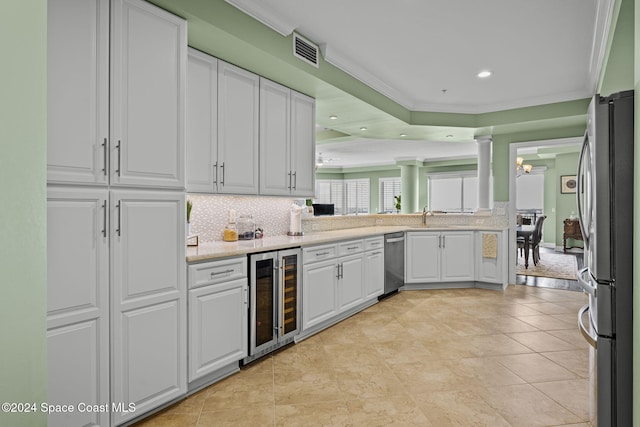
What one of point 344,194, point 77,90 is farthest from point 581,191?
point 344,194

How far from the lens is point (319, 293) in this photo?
339cm

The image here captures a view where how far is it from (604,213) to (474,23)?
6.55ft

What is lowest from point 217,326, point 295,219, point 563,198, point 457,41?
point 217,326

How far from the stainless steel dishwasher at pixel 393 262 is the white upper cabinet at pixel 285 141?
1.50 m

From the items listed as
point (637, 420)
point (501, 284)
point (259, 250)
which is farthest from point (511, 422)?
point (501, 284)

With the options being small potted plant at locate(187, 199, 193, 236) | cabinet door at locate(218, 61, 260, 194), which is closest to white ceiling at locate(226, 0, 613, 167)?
cabinet door at locate(218, 61, 260, 194)

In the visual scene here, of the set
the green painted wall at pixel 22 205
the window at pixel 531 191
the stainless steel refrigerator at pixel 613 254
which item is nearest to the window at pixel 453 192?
the window at pixel 531 191

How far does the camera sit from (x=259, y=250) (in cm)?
270

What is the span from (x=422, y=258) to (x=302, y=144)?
265cm

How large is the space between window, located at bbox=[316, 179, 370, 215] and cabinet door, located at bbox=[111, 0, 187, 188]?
11008 millimetres

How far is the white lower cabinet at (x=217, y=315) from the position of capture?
7.45 feet

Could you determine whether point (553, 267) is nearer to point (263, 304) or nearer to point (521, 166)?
point (521, 166)

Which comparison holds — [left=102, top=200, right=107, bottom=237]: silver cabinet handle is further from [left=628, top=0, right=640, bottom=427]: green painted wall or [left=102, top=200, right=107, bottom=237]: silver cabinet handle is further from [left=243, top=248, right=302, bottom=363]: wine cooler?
[left=628, top=0, right=640, bottom=427]: green painted wall

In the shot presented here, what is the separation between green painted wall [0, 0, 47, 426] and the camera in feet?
2.85
